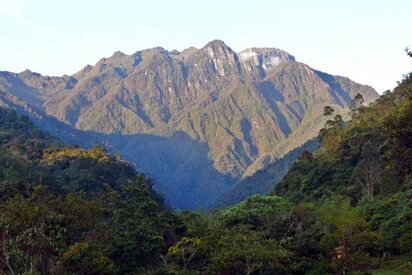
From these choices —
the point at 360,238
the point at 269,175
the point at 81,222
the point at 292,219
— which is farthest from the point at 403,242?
the point at 269,175

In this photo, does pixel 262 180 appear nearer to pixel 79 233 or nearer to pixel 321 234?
pixel 321 234

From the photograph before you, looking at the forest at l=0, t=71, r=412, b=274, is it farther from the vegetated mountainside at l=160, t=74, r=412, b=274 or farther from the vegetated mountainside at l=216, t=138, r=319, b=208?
the vegetated mountainside at l=216, t=138, r=319, b=208

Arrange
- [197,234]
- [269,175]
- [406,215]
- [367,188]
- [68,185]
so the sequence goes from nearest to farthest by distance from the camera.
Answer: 1. [406,215]
2. [197,234]
3. [367,188]
4. [68,185]
5. [269,175]

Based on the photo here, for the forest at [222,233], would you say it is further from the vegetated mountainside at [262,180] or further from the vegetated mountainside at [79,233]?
the vegetated mountainside at [262,180]

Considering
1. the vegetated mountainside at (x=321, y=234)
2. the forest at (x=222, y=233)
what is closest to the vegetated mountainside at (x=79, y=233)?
the forest at (x=222, y=233)

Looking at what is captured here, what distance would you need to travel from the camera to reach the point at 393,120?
105ft

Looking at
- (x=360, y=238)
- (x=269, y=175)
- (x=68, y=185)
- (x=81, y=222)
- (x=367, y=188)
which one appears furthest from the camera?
(x=269, y=175)

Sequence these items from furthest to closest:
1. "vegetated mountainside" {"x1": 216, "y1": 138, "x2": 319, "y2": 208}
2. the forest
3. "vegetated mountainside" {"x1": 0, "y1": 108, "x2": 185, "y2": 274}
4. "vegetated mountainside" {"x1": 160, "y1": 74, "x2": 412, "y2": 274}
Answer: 1. "vegetated mountainside" {"x1": 216, "y1": 138, "x2": 319, "y2": 208}
2. "vegetated mountainside" {"x1": 160, "y1": 74, "x2": 412, "y2": 274}
3. the forest
4. "vegetated mountainside" {"x1": 0, "y1": 108, "x2": 185, "y2": 274}

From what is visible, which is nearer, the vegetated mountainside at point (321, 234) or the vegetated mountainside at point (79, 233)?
the vegetated mountainside at point (79, 233)

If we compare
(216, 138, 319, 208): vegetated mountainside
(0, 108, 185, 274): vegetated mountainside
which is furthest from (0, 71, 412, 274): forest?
(216, 138, 319, 208): vegetated mountainside

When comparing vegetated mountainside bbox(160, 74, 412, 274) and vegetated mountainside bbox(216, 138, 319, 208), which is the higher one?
vegetated mountainside bbox(160, 74, 412, 274)

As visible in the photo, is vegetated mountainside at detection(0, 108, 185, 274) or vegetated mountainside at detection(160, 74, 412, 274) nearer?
vegetated mountainside at detection(0, 108, 185, 274)

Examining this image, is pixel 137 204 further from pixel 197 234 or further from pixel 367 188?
pixel 367 188

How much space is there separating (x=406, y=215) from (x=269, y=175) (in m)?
115
